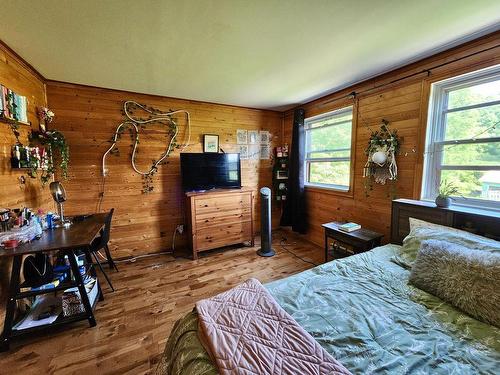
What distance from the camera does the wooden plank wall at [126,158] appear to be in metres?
2.75

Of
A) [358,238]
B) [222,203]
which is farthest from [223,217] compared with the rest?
[358,238]

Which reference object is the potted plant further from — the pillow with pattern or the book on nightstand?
the book on nightstand

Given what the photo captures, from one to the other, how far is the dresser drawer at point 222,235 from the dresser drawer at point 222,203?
0.27m

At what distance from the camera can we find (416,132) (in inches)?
85.1

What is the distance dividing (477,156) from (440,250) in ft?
3.71

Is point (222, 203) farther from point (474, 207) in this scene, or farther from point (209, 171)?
point (474, 207)

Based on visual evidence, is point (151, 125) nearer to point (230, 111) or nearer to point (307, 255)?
point (230, 111)

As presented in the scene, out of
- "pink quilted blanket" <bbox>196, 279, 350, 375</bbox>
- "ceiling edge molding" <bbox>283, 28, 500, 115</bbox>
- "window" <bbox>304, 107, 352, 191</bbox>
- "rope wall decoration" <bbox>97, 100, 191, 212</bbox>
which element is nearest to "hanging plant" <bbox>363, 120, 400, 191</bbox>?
"window" <bbox>304, 107, 352, 191</bbox>

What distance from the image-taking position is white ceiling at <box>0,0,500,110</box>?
1.38 metres

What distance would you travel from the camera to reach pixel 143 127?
10.1ft

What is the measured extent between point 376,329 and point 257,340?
60 centimetres

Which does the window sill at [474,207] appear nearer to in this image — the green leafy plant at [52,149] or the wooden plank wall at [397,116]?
the wooden plank wall at [397,116]

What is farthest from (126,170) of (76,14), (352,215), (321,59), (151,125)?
(352,215)

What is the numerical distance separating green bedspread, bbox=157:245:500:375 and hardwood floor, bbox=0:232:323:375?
2.47 ft
